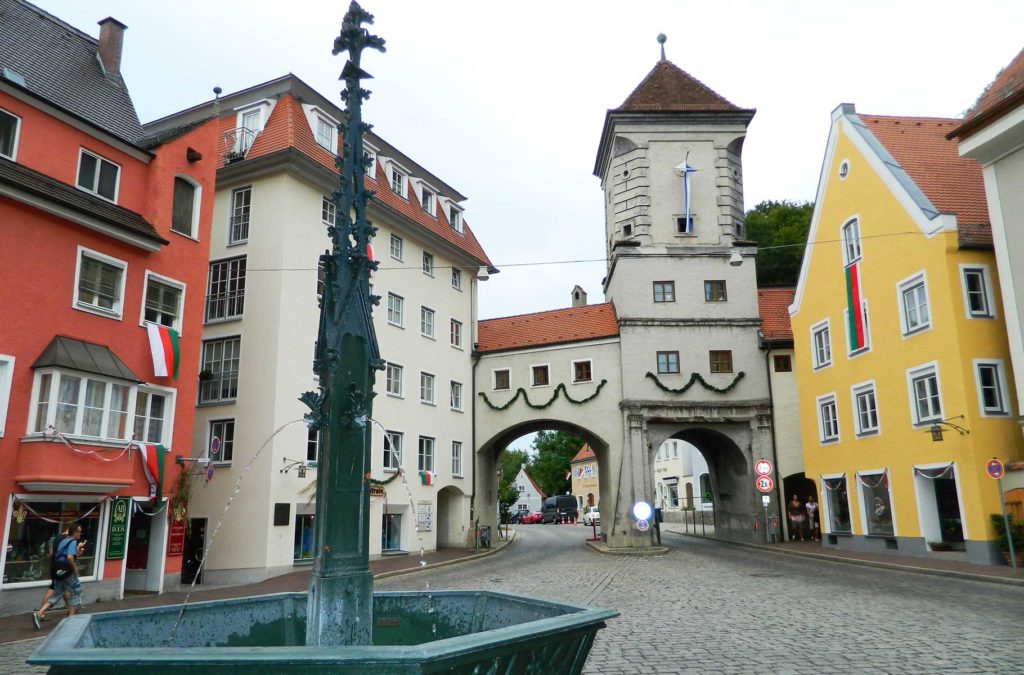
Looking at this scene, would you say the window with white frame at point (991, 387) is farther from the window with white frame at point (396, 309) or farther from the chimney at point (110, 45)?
the chimney at point (110, 45)

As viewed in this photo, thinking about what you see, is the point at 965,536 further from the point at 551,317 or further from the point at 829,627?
the point at 551,317

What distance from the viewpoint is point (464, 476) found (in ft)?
115

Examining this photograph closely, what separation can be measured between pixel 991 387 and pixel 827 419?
819cm

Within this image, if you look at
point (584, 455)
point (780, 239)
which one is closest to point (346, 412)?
point (780, 239)

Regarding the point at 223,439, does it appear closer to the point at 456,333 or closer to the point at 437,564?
the point at 437,564

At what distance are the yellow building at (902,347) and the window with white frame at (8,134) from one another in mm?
24350

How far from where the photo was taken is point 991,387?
21438mm

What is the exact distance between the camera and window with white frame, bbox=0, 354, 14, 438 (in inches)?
630

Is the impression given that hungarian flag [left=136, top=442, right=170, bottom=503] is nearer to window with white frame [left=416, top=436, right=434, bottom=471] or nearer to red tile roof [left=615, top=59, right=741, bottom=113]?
window with white frame [left=416, top=436, right=434, bottom=471]

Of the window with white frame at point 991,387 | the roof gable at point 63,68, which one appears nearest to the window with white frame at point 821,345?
the window with white frame at point 991,387

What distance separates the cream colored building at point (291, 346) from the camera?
2414 centimetres

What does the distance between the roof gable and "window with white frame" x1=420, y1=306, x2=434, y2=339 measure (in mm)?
13884

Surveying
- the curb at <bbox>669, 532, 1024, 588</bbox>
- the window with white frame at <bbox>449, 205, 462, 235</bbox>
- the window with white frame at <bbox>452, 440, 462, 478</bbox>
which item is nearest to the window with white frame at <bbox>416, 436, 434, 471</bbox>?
the window with white frame at <bbox>452, 440, 462, 478</bbox>

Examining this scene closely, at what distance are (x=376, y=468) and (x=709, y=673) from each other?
21.9 metres
